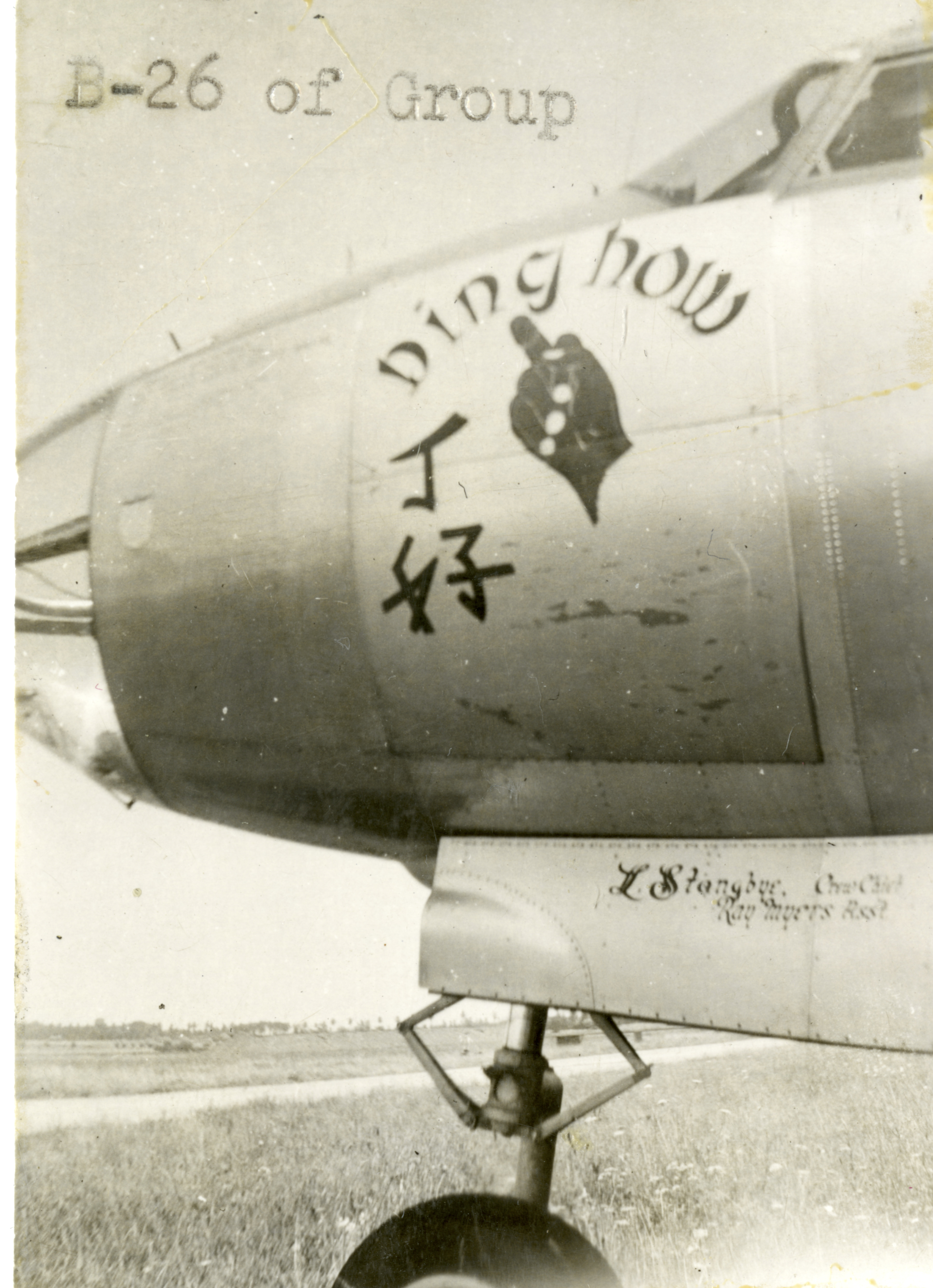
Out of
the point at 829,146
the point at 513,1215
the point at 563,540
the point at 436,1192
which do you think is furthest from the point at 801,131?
the point at 436,1192

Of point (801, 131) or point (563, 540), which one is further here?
point (801, 131)

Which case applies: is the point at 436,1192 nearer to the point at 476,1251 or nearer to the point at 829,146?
the point at 476,1251

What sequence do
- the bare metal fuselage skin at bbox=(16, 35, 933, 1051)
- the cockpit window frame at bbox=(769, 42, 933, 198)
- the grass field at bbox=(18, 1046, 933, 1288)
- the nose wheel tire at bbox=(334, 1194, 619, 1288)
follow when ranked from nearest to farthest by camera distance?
the bare metal fuselage skin at bbox=(16, 35, 933, 1051), the cockpit window frame at bbox=(769, 42, 933, 198), the nose wheel tire at bbox=(334, 1194, 619, 1288), the grass field at bbox=(18, 1046, 933, 1288)

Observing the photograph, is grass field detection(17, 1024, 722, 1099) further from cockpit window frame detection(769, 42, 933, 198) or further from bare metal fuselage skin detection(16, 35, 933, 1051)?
cockpit window frame detection(769, 42, 933, 198)

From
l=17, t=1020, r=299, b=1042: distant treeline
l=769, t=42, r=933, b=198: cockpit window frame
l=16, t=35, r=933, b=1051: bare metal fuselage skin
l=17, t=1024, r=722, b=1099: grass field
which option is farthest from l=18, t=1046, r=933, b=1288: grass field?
l=769, t=42, r=933, b=198: cockpit window frame

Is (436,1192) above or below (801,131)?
below

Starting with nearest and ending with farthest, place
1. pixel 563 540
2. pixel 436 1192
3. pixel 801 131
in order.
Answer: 1. pixel 563 540
2. pixel 801 131
3. pixel 436 1192

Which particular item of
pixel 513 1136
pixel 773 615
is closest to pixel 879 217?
pixel 773 615

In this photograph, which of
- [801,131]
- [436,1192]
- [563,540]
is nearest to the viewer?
[563,540]
